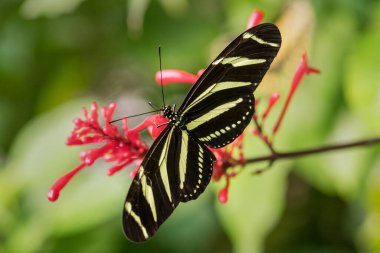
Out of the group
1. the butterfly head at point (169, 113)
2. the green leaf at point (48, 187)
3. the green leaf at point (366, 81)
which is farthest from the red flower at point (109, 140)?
the green leaf at point (48, 187)

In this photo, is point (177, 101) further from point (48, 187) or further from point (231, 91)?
point (231, 91)

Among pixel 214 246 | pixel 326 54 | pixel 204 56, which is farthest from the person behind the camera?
pixel 214 246

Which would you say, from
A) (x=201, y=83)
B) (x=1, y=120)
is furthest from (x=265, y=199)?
(x=1, y=120)

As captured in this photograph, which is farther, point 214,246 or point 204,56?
point 214,246

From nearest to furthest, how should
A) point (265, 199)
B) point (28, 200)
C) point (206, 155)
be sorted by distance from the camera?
point (206, 155)
point (265, 199)
point (28, 200)

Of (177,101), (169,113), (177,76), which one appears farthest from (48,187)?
(169,113)

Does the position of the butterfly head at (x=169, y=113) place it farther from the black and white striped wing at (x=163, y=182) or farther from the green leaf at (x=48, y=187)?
the green leaf at (x=48, y=187)

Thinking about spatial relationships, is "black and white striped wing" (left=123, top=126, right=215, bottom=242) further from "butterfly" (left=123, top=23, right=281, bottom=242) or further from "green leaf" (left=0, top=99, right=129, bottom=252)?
"green leaf" (left=0, top=99, right=129, bottom=252)

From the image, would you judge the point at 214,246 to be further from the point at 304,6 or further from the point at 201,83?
the point at 201,83
